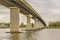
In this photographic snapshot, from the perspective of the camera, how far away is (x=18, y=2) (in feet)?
172

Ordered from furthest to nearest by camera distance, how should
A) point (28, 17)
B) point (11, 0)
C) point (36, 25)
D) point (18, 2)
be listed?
point (36, 25) → point (28, 17) → point (18, 2) → point (11, 0)

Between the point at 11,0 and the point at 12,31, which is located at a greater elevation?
the point at 11,0

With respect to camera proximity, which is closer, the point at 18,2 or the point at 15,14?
the point at 18,2

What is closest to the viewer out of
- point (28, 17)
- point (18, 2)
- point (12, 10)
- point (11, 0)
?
point (11, 0)

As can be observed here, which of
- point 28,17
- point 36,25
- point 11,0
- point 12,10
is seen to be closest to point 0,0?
point 11,0

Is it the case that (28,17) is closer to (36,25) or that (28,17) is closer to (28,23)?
(28,23)

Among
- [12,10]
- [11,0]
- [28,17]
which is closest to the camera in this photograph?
[11,0]

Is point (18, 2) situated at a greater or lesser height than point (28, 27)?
greater

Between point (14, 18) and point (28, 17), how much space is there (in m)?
39.7

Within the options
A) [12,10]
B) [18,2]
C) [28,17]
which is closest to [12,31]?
[12,10]

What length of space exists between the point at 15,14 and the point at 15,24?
104 inches

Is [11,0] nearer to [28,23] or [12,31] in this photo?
[12,31]

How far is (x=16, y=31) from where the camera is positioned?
2591 inches

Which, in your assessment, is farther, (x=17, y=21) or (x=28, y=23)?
(x=28, y=23)
